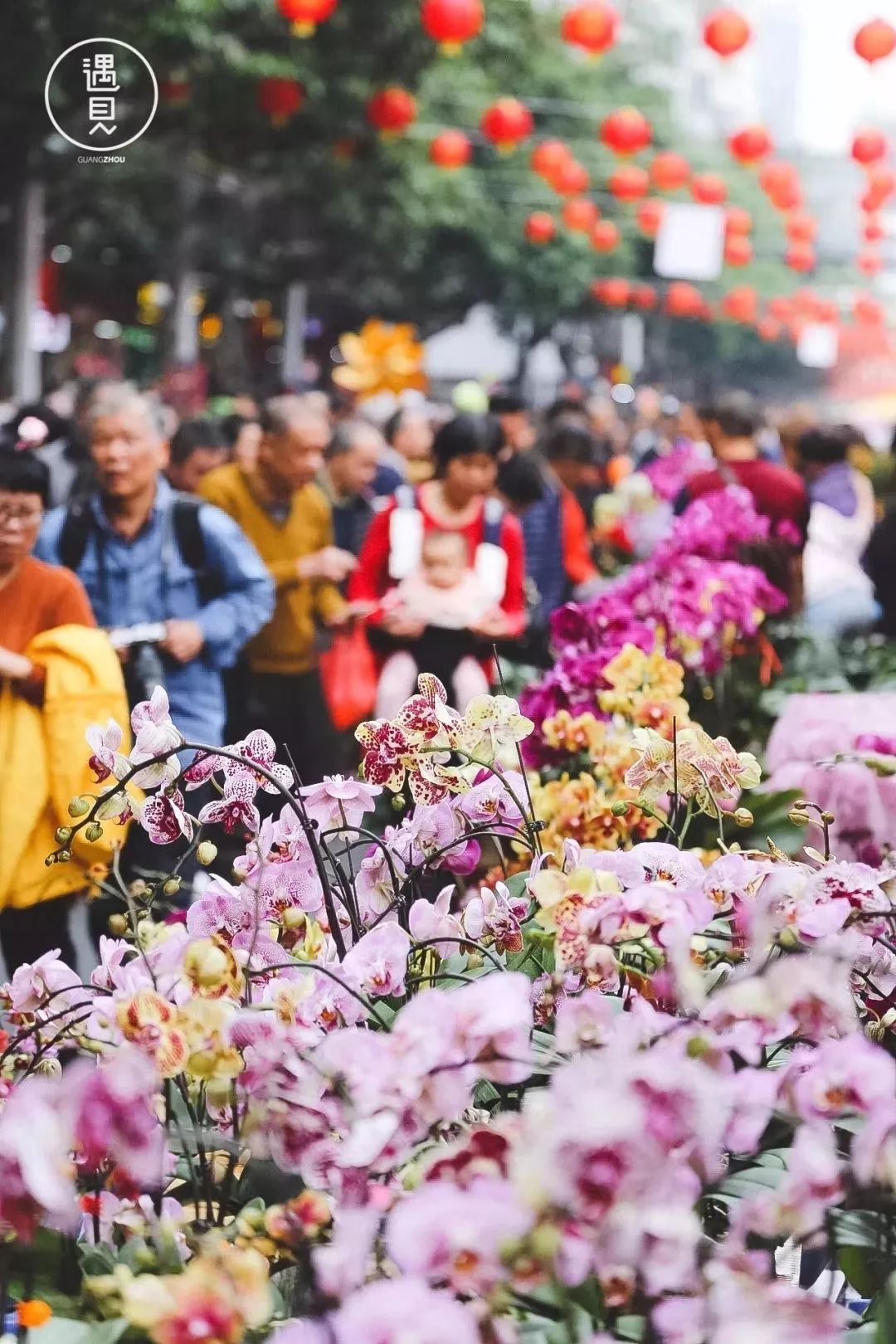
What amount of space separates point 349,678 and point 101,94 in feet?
6.75

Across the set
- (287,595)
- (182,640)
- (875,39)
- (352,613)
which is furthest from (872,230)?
(182,640)

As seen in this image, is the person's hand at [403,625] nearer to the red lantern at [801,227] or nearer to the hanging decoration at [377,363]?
the hanging decoration at [377,363]

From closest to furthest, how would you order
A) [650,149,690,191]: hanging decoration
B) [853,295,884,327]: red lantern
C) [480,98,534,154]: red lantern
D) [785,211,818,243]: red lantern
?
[480,98,534,154]: red lantern
[650,149,690,191]: hanging decoration
[785,211,818,243]: red lantern
[853,295,884,327]: red lantern

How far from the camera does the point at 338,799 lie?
6.81 feet

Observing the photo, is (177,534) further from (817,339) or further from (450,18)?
(817,339)

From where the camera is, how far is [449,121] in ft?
90.9

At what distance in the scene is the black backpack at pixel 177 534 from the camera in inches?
199

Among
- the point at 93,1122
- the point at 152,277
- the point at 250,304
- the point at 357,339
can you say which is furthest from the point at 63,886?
the point at 250,304

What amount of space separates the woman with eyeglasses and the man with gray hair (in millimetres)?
674

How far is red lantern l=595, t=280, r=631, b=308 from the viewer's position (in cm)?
3825

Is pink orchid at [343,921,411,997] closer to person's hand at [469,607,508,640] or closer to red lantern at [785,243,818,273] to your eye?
person's hand at [469,607,508,640]

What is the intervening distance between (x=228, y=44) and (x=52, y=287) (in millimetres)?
13417

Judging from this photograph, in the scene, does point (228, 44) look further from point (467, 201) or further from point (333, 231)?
point (467, 201)

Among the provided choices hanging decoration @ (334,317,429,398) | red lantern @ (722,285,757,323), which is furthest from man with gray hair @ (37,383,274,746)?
red lantern @ (722,285,757,323)
